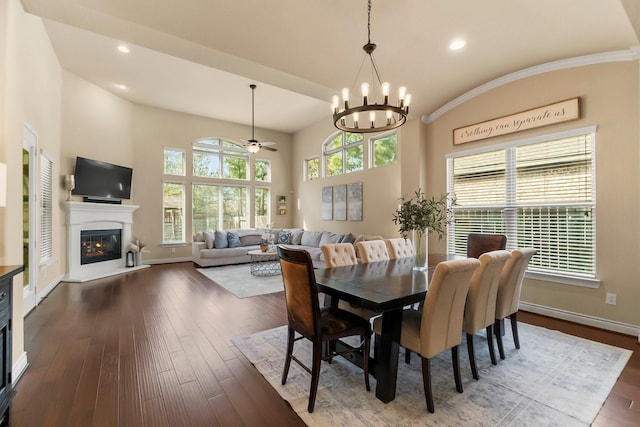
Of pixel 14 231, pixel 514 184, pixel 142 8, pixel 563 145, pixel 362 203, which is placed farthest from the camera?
Result: pixel 362 203

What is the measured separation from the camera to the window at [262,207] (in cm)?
930

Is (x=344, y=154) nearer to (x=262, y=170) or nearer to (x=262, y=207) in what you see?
(x=262, y=170)

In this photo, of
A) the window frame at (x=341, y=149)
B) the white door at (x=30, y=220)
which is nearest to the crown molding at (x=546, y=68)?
the window frame at (x=341, y=149)

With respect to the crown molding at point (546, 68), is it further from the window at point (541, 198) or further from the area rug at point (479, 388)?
the area rug at point (479, 388)

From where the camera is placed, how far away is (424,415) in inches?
74.9

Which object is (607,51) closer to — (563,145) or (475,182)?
(563,145)

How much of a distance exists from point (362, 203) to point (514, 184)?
3418 millimetres

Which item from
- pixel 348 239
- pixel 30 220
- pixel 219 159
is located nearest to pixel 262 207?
pixel 219 159

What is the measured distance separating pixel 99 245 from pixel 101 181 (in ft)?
4.62

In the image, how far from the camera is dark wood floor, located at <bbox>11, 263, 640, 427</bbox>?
1899 millimetres

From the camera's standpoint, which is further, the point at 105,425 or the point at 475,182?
the point at 475,182

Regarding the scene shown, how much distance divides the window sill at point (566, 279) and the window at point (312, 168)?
599 centimetres

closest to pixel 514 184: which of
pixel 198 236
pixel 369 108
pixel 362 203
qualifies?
pixel 369 108

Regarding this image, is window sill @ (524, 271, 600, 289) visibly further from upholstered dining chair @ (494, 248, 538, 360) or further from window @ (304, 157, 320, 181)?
window @ (304, 157, 320, 181)
